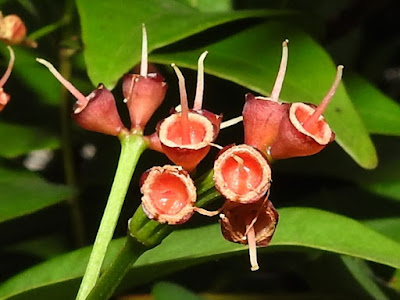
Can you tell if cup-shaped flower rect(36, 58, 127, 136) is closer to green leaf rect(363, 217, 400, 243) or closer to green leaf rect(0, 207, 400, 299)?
green leaf rect(0, 207, 400, 299)

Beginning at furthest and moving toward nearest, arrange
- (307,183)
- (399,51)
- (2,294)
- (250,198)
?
(399,51)
(307,183)
(2,294)
(250,198)

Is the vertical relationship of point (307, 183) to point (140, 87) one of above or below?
below

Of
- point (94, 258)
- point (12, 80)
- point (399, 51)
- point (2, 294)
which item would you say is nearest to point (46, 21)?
point (12, 80)

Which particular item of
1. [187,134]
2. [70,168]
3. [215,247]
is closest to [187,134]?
[187,134]

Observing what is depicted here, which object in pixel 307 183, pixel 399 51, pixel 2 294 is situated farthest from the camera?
pixel 399 51

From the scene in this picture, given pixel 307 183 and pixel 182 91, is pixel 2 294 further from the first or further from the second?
pixel 307 183

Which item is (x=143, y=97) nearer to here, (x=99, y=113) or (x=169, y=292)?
(x=99, y=113)
